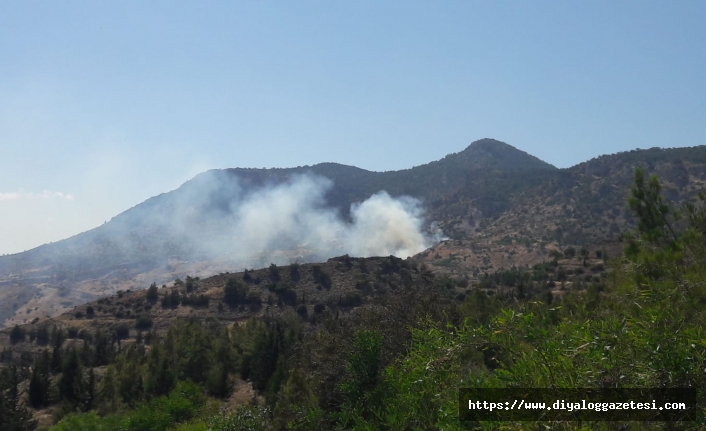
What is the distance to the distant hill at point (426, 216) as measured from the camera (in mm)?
99812

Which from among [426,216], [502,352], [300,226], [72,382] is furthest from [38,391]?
[300,226]

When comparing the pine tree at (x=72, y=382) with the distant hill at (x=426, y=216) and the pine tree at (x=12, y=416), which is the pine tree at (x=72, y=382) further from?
the distant hill at (x=426, y=216)

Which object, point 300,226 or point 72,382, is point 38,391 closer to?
point 72,382

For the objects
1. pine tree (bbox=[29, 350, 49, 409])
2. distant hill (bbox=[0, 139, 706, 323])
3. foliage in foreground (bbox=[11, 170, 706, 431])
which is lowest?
pine tree (bbox=[29, 350, 49, 409])

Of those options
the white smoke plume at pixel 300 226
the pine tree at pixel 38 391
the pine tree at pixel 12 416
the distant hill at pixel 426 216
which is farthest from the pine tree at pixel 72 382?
the white smoke plume at pixel 300 226

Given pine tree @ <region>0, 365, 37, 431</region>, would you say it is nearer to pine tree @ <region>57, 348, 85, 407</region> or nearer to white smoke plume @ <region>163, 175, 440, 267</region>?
pine tree @ <region>57, 348, 85, 407</region>

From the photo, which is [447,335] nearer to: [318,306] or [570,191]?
[318,306]

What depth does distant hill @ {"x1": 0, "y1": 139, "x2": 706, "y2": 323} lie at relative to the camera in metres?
99.8

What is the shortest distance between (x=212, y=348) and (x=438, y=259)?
212 ft

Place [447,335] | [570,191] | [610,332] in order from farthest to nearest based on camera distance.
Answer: [570,191] < [447,335] < [610,332]

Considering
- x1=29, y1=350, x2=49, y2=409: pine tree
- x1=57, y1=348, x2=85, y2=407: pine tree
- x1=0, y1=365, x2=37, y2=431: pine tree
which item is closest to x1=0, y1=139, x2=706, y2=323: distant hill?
x1=57, y1=348, x2=85, y2=407: pine tree

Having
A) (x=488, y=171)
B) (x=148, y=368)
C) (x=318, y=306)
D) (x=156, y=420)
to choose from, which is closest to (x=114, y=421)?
(x=156, y=420)

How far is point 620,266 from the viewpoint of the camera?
10.5 meters

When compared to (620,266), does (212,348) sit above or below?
below
